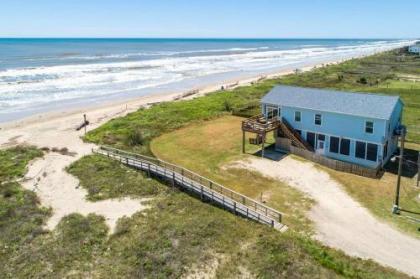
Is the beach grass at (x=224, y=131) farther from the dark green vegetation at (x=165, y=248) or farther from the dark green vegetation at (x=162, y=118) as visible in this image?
the dark green vegetation at (x=165, y=248)

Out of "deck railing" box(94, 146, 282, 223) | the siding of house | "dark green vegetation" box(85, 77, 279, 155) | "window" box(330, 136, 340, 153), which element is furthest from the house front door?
"dark green vegetation" box(85, 77, 279, 155)

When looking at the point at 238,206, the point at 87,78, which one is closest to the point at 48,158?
the point at 238,206

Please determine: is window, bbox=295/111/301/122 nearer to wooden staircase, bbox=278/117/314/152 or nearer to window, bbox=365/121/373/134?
wooden staircase, bbox=278/117/314/152

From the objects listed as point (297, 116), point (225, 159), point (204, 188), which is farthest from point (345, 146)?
point (204, 188)

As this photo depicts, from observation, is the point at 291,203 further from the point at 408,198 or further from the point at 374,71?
the point at 374,71

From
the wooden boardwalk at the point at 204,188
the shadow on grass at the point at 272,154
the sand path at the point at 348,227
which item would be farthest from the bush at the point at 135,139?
the sand path at the point at 348,227

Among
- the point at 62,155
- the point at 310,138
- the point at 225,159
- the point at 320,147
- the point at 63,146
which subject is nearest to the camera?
the point at 320,147

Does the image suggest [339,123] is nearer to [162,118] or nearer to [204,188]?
[204,188]

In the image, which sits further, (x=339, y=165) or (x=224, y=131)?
(x=224, y=131)
